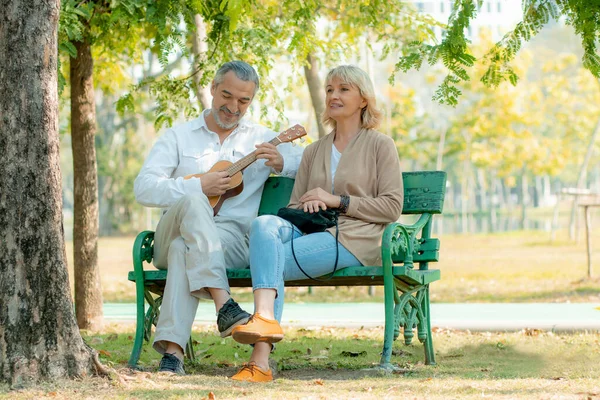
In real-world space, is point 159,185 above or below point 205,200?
above

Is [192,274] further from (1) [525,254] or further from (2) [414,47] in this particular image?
(1) [525,254]

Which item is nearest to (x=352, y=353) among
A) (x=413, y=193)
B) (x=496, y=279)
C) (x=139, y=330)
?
(x=413, y=193)

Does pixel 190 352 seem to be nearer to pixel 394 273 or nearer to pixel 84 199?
pixel 394 273

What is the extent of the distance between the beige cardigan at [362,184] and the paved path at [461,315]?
259 centimetres

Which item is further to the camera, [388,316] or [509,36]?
[509,36]

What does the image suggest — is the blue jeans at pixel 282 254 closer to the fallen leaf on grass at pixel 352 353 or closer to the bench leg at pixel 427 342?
the bench leg at pixel 427 342

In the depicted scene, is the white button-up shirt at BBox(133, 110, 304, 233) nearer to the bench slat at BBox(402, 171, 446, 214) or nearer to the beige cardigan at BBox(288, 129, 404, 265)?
the beige cardigan at BBox(288, 129, 404, 265)

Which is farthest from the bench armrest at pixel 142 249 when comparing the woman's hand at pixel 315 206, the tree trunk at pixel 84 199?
the tree trunk at pixel 84 199

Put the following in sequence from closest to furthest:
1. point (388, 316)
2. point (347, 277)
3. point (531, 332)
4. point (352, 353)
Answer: point (388, 316) → point (347, 277) → point (352, 353) → point (531, 332)

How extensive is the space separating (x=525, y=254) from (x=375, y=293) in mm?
10020

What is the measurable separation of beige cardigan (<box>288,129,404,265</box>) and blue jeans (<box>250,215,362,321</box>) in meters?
0.09

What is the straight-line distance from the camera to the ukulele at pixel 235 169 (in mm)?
5125

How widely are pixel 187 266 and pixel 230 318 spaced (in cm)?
40

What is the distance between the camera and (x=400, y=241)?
15.5 feet
